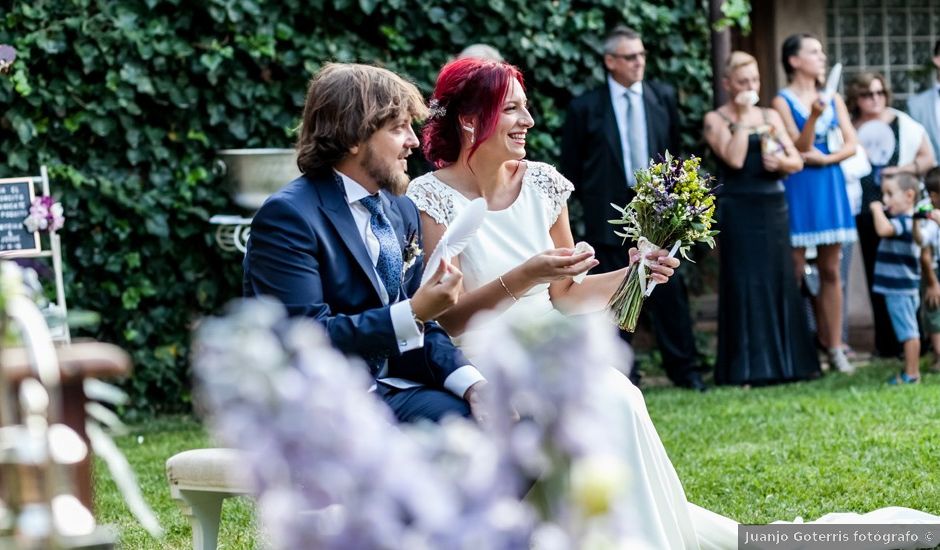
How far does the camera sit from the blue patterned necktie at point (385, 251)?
3770 mm

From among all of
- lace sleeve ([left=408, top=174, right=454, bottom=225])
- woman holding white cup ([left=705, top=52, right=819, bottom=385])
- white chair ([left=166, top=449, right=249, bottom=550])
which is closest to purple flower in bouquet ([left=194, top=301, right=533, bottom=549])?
white chair ([left=166, top=449, right=249, bottom=550])

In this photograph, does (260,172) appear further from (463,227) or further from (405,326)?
(405,326)

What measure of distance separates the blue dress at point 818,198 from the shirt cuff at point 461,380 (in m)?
5.42

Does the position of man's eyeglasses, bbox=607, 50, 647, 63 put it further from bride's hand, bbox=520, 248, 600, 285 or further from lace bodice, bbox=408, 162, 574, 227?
bride's hand, bbox=520, 248, 600, 285

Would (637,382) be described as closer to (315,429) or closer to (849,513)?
(849,513)

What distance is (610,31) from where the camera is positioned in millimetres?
8820

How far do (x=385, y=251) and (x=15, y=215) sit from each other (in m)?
3.91

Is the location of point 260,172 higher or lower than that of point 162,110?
lower

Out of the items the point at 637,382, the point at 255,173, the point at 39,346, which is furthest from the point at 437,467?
the point at 637,382

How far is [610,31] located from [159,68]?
2.84m

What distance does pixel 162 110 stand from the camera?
8.07m

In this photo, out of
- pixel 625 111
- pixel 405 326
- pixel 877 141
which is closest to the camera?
pixel 405 326

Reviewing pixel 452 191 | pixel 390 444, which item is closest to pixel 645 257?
pixel 452 191

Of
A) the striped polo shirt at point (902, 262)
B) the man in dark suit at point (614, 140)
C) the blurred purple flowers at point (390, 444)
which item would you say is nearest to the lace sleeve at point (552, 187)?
the blurred purple flowers at point (390, 444)
